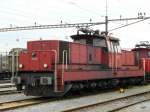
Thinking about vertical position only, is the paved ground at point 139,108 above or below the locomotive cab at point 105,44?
below

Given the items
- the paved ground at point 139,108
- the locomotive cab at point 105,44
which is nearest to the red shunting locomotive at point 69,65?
the locomotive cab at point 105,44

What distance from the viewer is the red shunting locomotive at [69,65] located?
52.4 ft

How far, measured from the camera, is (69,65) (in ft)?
56.1

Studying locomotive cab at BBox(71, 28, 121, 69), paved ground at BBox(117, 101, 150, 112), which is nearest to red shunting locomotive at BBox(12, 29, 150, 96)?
locomotive cab at BBox(71, 28, 121, 69)

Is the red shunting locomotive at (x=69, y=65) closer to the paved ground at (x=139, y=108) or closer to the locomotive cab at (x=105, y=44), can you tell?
the locomotive cab at (x=105, y=44)

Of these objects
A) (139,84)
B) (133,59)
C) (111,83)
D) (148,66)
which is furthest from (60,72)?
(148,66)

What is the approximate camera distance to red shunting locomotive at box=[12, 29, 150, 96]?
52.4 ft

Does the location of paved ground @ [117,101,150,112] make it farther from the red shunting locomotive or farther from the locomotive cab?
the locomotive cab


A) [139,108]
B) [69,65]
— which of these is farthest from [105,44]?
[139,108]

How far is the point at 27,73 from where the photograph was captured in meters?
16.5

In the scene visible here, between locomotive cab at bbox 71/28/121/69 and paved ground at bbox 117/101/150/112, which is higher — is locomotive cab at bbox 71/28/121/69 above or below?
above

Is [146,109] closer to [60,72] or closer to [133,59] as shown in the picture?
[60,72]

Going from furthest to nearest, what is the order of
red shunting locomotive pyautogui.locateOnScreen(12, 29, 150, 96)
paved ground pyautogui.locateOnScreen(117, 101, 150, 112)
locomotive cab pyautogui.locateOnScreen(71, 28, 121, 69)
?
1. locomotive cab pyautogui.locateOnScreen(71, 28, 121, 69)
2. red shunting locomotive pyautogui.locateOnScreen(12, 29, 150, 96)
3. paved ground pyautogui.locateOnScreen(117, 101, 150, 112)

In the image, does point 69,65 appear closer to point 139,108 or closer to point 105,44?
point 105,44
